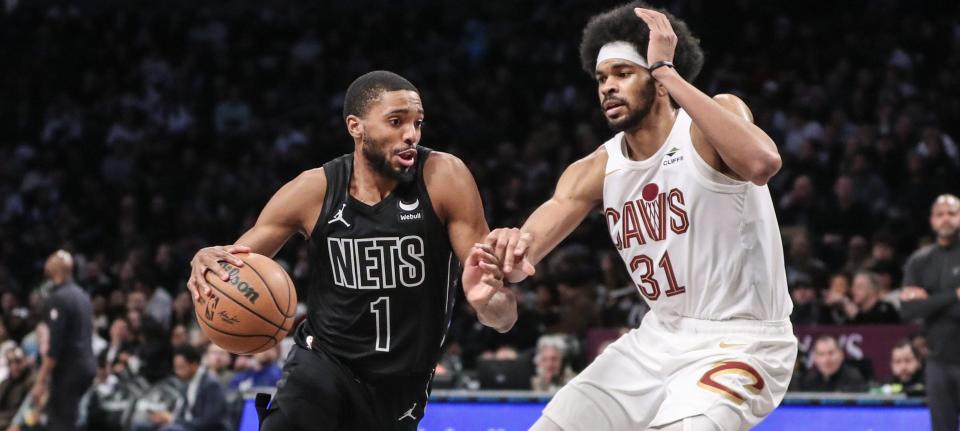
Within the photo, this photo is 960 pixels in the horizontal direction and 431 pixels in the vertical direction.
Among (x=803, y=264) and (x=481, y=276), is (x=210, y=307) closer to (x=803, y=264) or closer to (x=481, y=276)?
(x=481, y=276)

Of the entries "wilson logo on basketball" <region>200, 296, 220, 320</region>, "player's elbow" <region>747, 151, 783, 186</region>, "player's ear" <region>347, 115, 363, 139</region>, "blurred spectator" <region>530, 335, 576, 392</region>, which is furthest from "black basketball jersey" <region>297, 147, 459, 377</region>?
"blurred spectator" <region>530, 335, 576, 392</region>

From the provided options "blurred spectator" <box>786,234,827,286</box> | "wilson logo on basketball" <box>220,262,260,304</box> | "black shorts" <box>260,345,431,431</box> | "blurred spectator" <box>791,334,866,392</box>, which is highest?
"wilson logo on basketball" <box>220,262,260,304</box>

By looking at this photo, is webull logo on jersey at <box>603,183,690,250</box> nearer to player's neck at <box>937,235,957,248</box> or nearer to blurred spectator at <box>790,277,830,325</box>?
player's neck at <box>937,235,957,248</box>

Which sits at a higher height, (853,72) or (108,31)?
(108,31)

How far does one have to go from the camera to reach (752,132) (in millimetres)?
4059

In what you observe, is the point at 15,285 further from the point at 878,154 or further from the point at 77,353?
A: the point at 878,154

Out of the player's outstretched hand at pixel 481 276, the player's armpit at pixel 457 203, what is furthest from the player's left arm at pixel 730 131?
the player's armpit at pixel 457 203

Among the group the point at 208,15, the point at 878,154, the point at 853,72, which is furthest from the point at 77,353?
the point at 208,15

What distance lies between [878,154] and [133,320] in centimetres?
736

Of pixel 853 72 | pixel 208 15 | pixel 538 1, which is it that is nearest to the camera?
pixel 853 72

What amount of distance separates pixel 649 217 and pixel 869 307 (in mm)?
5840

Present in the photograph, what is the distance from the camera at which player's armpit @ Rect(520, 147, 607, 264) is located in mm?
4621

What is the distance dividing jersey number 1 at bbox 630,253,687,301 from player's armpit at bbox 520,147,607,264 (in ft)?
0.93

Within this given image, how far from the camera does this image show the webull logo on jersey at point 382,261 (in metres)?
4.98
